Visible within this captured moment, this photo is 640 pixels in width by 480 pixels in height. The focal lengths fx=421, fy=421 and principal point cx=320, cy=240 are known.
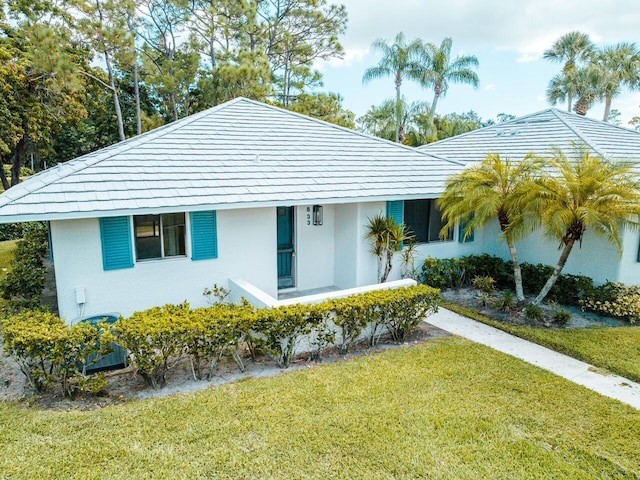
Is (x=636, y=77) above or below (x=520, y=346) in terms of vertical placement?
above

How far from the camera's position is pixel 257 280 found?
1001 cm

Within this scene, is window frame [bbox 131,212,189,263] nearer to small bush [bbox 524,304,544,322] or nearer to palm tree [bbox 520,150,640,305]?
palm tree [bbox 520,150,640,305]

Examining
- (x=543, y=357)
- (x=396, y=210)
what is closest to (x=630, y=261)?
(x=543, y=357)

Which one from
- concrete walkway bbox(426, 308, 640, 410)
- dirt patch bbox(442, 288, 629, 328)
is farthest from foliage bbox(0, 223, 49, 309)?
dirt patch bbox(442, 288, 629, 328)

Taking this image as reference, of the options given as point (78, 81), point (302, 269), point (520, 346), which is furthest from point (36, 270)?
point (78, 81)

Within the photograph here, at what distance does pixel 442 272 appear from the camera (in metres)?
11.7

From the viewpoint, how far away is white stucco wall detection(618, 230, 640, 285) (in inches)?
414

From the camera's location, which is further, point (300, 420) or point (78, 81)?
point (78, 81)

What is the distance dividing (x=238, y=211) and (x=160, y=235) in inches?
69.0

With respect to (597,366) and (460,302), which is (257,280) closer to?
(460,302)

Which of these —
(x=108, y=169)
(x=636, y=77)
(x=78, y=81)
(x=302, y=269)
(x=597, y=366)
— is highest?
(x=636, y=77)

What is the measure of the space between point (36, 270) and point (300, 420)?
9062 millimetres

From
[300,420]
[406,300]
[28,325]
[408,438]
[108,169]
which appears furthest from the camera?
[108,169]

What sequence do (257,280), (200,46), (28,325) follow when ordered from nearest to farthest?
1. (28,325)
2. (257,280)
3. (200,46)
